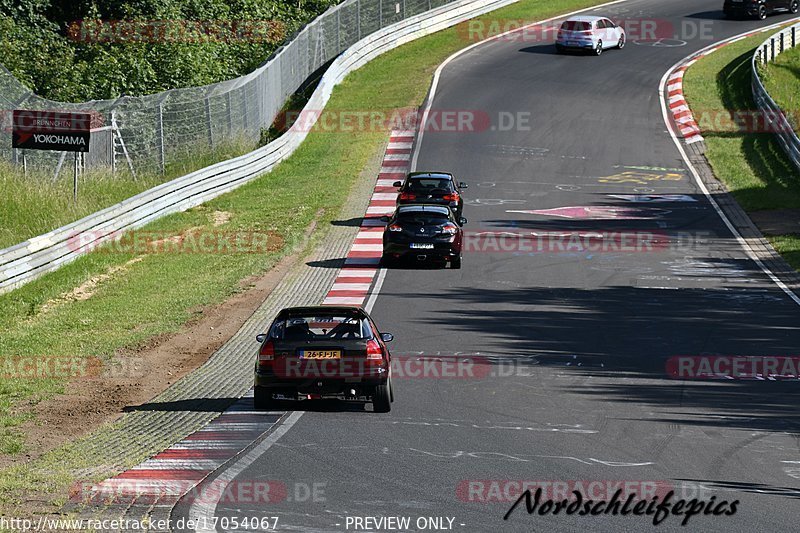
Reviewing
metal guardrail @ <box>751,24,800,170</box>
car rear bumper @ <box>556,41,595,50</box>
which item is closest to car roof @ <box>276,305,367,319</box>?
metal guardrail @ <box>751,24,800,170</box>

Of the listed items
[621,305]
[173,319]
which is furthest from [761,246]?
[173,319]

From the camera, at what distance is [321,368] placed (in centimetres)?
1544

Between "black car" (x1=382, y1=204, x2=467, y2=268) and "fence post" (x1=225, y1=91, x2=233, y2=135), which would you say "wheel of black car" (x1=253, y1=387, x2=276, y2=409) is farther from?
"fence post" (x1=225, y1=91, x2=233, y2=135)

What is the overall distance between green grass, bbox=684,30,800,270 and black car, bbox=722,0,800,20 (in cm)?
406

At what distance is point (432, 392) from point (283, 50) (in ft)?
104

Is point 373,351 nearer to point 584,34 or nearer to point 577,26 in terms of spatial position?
point 584,34

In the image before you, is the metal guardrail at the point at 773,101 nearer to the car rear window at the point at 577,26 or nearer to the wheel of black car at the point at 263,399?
the car rear window at the point at 577,26

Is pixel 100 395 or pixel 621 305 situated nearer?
pixel 100 395

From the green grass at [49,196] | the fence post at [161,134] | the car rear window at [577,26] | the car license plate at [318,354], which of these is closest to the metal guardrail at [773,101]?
the car rear window at [577,26]

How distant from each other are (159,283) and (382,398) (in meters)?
11.5

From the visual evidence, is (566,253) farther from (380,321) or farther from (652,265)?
(380,321)

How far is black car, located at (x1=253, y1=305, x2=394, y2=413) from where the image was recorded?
15.4 metres

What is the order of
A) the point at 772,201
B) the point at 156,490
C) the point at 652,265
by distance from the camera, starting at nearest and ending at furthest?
the point at 156,490, the point at 652,265, the point at 772,201

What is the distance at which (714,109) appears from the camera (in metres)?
47.8
